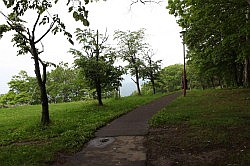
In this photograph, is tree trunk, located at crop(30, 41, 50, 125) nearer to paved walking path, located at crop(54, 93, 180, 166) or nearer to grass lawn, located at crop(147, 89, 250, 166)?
paved walking path, located at crop(54, 93, 180, 166)

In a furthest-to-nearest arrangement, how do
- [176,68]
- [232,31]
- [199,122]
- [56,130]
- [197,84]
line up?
[176,68] → [197,84] → [232,31] → [56,130] → [199,122]

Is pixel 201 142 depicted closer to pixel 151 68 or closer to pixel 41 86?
pixel 41 86

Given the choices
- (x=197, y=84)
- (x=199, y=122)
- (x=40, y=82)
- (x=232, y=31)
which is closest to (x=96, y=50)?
(x=40, y=82)

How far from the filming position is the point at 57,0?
14.6ft

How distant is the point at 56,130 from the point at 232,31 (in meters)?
11.9

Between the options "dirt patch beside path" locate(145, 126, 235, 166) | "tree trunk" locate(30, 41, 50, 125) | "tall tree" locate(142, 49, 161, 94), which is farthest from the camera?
"tall tree" locate(142, 49, 161, 94)

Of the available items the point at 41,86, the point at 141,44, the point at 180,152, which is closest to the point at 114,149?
the point at 180,152

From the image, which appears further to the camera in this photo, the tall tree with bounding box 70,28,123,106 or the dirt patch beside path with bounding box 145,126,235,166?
the tall tree with bounding box 70,28,123,106

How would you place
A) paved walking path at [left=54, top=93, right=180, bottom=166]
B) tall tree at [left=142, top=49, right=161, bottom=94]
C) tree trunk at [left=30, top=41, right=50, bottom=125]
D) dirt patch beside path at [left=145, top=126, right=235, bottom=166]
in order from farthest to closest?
1. tall tree at [left=142, top=49, right=161, bottom=94]
2. tree trunk at [left=30, top=41, right=50, bottom=125]
3. paved walking path at [left=54, top=93, right=180, bottom=166]
4. dirt patch beside path at [left=145, top=126, right=235, bottom=166]

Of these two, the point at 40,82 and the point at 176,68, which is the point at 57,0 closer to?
the point at 40,82

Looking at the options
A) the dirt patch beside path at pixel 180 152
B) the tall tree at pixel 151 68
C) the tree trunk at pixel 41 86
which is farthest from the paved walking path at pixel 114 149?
the tall tree at pixel 151 68

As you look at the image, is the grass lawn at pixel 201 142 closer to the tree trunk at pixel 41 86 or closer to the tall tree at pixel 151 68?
the tree trunk at pixel 41 86

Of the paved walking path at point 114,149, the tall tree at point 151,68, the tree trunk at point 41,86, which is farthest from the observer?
the tall tree at point 151,68

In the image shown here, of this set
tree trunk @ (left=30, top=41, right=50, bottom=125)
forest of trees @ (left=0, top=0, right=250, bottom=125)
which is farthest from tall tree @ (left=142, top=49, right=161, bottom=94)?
tree trunk @ (left=30, top=41, right=50, bottom=125)
